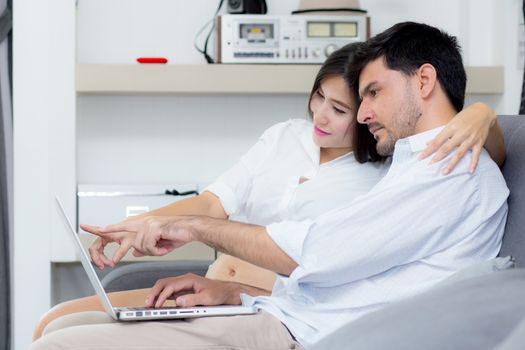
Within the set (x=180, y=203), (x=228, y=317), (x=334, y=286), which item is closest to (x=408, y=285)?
(x=334, y=286)

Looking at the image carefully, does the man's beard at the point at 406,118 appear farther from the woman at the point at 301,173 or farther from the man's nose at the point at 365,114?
the woman at the point at 301,173

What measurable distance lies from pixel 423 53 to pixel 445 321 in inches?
35.9

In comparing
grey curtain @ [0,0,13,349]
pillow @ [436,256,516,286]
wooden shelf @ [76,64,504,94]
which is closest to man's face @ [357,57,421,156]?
pillow @ [436,256,516,286]

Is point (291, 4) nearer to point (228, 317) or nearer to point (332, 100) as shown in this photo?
point (332, 100)

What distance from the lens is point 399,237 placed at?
1706mm

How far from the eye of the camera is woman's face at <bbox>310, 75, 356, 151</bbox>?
91.5 inches

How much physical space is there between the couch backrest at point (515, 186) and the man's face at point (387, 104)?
21 centimetres

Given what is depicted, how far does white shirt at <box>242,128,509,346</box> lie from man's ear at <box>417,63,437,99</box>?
182mm

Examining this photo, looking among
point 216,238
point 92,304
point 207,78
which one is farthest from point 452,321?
point 207,78

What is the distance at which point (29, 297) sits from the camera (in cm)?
345

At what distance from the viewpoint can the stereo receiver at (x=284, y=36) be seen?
11.6 ft

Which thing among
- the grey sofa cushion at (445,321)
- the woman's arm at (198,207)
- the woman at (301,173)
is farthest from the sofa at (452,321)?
the woman's arm at (198,207)

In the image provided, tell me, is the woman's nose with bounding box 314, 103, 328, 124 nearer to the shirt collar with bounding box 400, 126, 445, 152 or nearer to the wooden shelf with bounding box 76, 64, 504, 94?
the shirt collar with bounding box 400, 126, 445, 152

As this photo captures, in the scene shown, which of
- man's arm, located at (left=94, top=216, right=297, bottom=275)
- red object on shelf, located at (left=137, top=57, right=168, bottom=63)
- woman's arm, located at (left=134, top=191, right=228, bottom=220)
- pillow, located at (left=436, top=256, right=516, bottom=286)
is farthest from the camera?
red object on shelf, located at (left=137, top=57, right=168, bottom=63)
